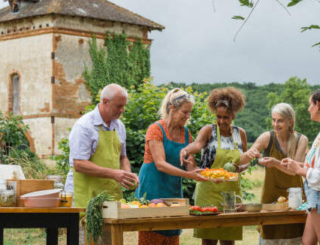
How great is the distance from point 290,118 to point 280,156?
37 cm

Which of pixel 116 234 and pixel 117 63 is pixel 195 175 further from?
pixel 117 63

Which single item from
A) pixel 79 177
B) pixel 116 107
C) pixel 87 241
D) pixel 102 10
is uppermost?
pixel 102 10

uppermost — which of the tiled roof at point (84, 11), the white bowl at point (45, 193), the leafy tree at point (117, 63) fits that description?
the tiled roof at point (84, 11)

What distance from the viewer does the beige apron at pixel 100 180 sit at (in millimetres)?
5309

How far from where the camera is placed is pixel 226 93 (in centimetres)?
571

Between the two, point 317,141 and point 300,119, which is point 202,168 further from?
point 300,119

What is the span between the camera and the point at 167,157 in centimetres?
556

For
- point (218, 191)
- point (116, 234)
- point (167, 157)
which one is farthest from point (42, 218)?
point (218, 191)

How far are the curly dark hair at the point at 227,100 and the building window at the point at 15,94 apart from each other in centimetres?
2325

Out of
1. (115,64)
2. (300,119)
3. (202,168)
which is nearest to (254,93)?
(300,119)

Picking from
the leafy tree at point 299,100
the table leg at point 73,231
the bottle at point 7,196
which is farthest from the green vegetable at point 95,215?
the leafy tree at point 299,100

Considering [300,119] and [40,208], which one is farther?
[300,119]

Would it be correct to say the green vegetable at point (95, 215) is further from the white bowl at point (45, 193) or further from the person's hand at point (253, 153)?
the person's hand at point (253, 153)

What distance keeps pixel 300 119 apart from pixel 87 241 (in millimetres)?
51095
